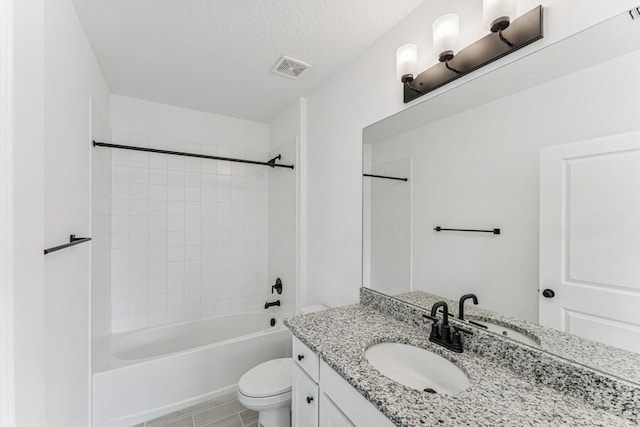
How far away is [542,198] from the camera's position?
891 mm

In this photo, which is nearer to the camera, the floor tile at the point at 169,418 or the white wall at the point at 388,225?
the white wall at the point at 388,225

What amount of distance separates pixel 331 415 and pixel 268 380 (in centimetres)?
73

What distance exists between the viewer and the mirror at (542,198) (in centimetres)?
74

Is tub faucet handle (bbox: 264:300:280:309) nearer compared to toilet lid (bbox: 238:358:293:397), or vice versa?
toilet lid (bbox: 238:358:293:397)

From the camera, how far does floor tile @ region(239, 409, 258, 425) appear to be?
1.82 m

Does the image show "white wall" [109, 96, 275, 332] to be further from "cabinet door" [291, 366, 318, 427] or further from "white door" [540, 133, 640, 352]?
"white door" [540, 133, 640, 352]

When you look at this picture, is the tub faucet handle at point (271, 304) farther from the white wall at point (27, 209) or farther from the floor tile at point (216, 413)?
the white wall at point (27, 209)

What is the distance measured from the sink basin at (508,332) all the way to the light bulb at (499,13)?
3.52 ft

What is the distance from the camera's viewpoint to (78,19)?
1.41m

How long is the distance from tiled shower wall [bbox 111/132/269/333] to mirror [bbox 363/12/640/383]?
201cm

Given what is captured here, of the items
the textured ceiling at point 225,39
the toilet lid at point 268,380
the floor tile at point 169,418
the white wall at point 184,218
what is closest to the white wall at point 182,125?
the white wall at point 184,218

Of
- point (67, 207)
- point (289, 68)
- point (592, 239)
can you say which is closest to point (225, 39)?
point (289, 68)

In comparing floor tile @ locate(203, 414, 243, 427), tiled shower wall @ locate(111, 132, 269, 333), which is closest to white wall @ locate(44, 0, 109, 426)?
floor tile @ locate(203, 414, 243, 427)

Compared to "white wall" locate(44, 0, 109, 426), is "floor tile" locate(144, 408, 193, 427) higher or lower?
lower
